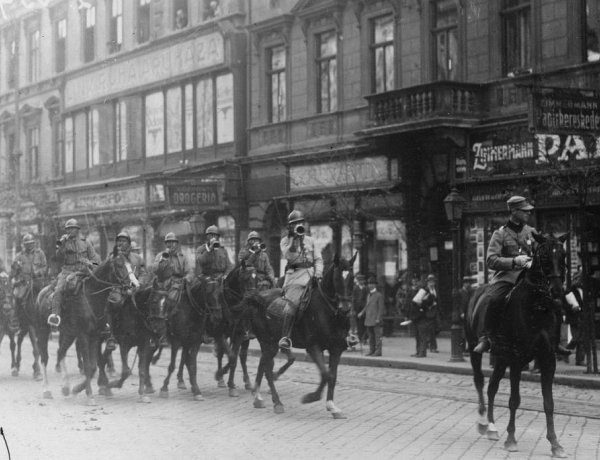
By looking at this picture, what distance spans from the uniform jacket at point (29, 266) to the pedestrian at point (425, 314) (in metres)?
8.00

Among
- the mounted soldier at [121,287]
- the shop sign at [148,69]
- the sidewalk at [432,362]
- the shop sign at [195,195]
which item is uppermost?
the shop sign at [148,69]

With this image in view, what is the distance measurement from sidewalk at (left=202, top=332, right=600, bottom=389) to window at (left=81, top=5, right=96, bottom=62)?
1960 centimetres

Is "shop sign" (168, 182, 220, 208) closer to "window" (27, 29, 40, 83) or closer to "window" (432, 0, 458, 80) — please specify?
"window" (432, 0, 458, 80)

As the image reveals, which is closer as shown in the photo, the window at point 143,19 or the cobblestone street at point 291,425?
the cobblestone street at point 291,425

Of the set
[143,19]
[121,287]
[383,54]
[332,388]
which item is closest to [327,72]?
[383,54]

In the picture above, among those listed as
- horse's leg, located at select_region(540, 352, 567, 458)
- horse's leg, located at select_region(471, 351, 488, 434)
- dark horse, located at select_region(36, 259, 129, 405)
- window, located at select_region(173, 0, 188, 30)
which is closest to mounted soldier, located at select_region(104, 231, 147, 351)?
dark horse, located at select_region(36, 259, 129, 405)

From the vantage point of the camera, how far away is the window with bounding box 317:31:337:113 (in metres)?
30.6

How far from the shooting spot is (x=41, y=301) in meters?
16.8

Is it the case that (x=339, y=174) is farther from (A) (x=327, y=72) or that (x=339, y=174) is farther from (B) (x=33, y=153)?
(B) (x=33, y=153)

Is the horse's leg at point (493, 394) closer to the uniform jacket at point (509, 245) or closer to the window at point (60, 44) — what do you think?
the uniform jacket at point (509, 245)

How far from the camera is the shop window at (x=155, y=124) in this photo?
126ft

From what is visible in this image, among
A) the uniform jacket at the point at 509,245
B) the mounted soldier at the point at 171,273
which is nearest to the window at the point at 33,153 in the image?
the mounted soldier at the point at 171,273

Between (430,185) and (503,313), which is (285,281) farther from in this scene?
(430,185)

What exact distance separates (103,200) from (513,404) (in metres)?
32.6
